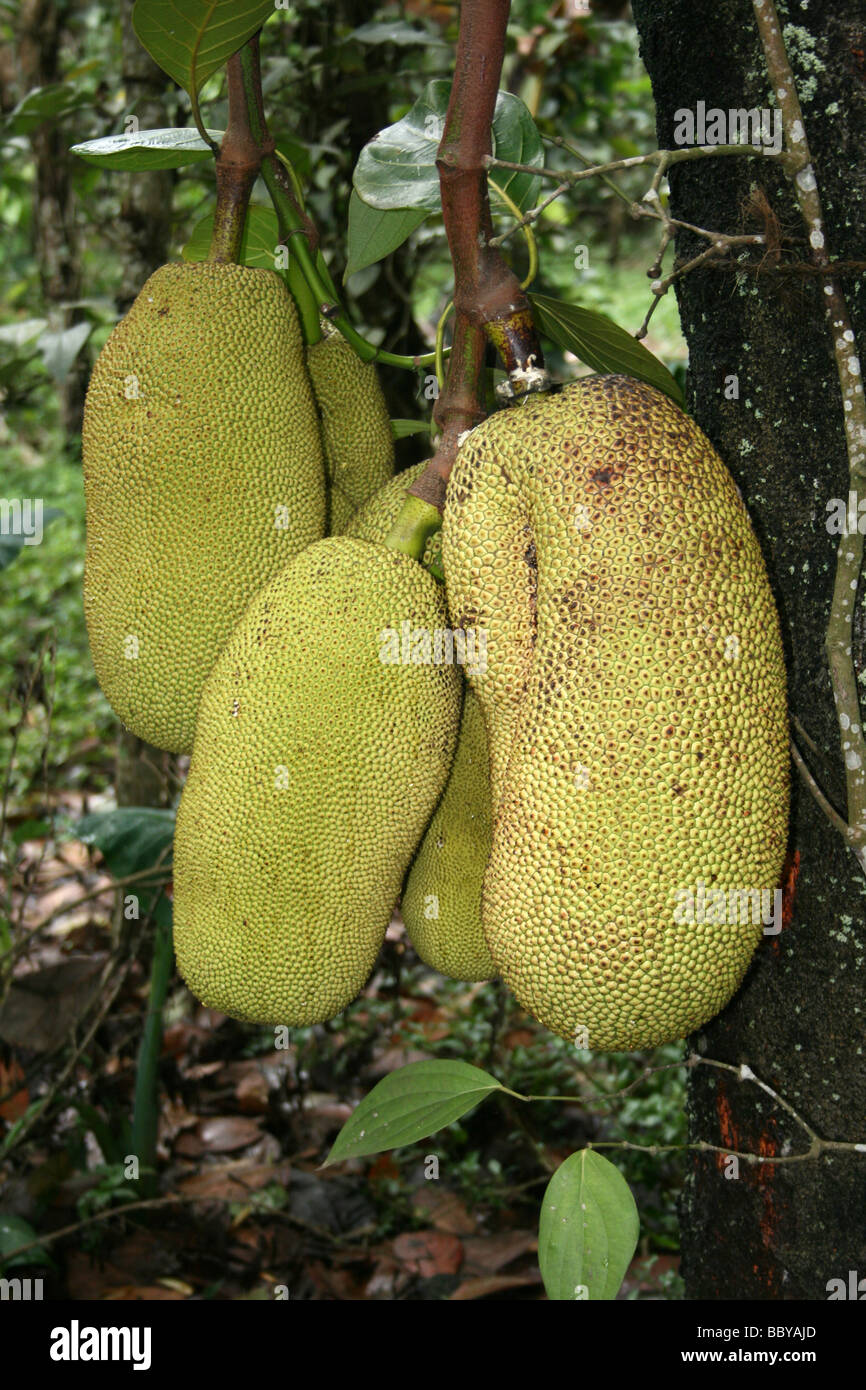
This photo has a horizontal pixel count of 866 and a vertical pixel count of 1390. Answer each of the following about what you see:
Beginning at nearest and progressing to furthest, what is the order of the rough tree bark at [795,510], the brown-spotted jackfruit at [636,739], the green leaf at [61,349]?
the brown-spotted jackfruit at [636,739] → the rough tree bark at [795,510] → the green leaf at [61,349]

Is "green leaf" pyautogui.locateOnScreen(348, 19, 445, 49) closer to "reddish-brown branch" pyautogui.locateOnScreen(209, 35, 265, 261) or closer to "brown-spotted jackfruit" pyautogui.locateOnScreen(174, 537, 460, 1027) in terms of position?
"reddish-brown branch" pyautogui.locateOnScreen(209, 35, 265, 261)

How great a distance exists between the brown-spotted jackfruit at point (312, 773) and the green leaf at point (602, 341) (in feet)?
0.85

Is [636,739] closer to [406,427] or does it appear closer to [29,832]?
[406,427]

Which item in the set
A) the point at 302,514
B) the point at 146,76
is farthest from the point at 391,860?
the point at 146,76

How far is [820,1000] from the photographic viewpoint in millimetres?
956

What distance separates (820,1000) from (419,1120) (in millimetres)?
345

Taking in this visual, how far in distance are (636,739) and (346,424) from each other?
25.3 inches

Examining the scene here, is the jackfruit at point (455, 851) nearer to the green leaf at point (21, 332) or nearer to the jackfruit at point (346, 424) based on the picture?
the jackfruit at point (346, 424)

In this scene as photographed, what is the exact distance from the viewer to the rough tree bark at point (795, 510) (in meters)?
0.92

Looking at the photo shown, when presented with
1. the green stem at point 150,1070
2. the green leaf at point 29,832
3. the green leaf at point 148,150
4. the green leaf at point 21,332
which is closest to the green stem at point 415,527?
the green leaf at point 148,150

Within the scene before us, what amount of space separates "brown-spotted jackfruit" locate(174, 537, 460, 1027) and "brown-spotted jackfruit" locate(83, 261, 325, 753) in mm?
75

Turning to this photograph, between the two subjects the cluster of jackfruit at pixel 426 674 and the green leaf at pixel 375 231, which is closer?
the cluster of jackfruit at pixel 426 674

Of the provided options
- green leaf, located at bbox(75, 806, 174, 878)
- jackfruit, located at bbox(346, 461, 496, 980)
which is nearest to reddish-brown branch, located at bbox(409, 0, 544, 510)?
jackfruit, located at bbox(346, 461, 496, 980)

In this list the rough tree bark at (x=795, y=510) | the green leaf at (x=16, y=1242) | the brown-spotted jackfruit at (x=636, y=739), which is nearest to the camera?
the brown-spotted jackfruit at (x=636, y=739)
